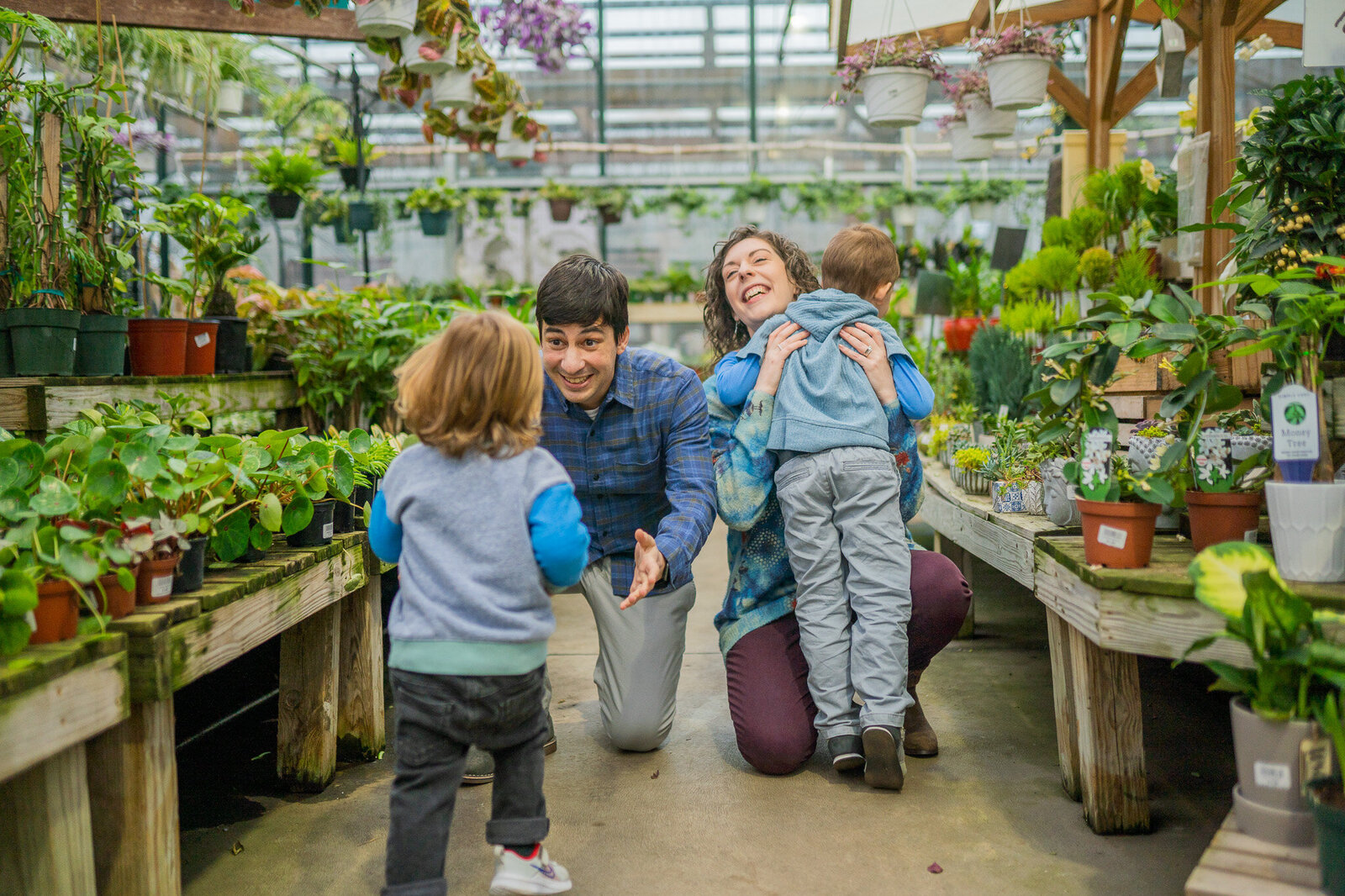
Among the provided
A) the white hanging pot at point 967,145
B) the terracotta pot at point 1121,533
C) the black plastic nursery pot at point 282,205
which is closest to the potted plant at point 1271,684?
the terracotta pot at point 1121,533

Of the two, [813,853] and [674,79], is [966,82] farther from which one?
[674,79]

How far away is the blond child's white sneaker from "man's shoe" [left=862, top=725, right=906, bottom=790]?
2.42ft

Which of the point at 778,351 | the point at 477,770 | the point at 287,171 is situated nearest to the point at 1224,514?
the point at 778,351

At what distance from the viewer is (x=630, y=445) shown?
2492mm

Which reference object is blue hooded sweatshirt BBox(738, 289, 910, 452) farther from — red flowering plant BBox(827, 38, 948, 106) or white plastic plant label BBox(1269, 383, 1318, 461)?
red flowering plant BBox(827, 38, 948, 106)

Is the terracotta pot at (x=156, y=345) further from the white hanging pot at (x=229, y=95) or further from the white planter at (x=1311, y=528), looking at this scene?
the white hanging pot at (x=229, y=95)

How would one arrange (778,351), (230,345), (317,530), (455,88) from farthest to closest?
1. (455,88)
2. (230,345)
3. (778,351)
4. (317,530)

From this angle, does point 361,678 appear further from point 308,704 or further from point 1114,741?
point 1114,741

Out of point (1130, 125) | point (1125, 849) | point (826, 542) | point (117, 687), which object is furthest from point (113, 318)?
point (1130, 125)

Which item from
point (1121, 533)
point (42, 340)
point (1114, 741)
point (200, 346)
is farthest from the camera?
point (200, 346)

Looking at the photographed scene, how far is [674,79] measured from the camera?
1128 centimetres

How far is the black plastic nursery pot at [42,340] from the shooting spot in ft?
8.88

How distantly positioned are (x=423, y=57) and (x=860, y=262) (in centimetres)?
247

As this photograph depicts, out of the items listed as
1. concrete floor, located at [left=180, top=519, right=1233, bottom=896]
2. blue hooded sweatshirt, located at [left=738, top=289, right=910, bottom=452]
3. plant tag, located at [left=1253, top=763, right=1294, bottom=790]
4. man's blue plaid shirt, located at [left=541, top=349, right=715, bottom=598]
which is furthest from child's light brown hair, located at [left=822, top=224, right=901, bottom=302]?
plant tag, located at [left=1253, top=763, right=1294, bottom=790]
